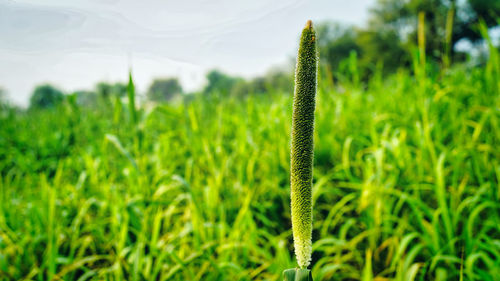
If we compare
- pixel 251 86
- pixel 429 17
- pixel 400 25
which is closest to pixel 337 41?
pixel 400 25

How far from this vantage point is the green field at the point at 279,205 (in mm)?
1685

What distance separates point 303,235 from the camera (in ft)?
1.78

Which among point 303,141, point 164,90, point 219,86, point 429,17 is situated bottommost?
point 303,141

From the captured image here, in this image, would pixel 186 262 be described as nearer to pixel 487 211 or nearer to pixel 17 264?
pixel 17 264

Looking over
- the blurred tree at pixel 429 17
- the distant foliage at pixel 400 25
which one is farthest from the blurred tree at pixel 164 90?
the distant foliage at pixel 400 25

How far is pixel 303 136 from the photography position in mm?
500

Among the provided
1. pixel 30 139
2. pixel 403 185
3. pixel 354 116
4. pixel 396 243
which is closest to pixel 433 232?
pixel 396 243

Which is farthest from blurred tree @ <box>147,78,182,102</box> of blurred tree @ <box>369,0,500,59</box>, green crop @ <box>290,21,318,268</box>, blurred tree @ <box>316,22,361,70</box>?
blurred tree @ <box>316,22,361,70</box>

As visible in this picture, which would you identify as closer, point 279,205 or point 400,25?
point 279,205

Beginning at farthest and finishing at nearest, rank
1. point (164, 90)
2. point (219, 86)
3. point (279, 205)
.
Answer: point (164, 90) → point (219, 86) → point (279, 205)

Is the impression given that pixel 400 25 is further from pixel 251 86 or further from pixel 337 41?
pixel 251 86

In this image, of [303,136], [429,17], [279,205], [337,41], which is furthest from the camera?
[337,41]

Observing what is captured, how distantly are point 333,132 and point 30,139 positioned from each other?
182 inches

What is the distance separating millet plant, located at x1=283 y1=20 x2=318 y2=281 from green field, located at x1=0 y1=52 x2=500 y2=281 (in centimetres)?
105
